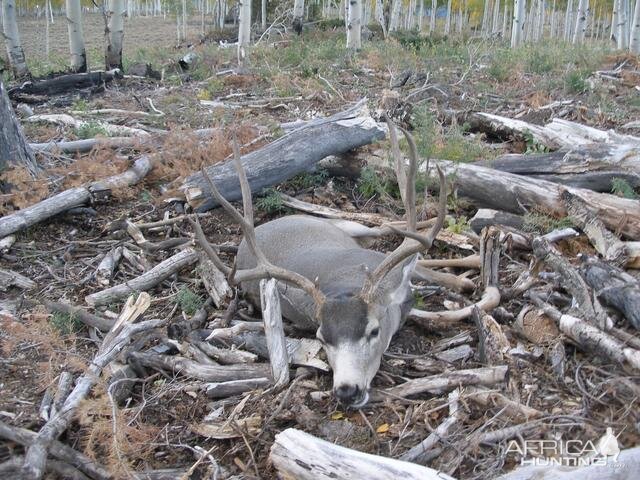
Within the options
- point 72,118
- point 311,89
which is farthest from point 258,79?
point 72,118

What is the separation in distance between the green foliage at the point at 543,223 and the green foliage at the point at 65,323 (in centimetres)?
389

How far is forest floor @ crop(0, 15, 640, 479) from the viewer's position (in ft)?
12.6

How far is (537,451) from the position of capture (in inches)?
136

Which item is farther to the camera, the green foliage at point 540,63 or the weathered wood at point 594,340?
the green foliage at point 540,63

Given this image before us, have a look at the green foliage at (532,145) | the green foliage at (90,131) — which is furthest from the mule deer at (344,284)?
the green foliage at (90,131)

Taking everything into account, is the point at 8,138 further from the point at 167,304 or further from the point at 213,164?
the point at 167,304

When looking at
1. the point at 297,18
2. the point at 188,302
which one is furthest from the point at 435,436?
the point at 297,18

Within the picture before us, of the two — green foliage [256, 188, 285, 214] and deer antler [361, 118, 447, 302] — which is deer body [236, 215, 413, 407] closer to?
deer antler [361, 118, 447, 302]

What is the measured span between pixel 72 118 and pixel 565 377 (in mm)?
8378

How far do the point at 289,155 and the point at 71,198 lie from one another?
7.53 feet

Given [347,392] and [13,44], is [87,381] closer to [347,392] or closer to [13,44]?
[347,392]

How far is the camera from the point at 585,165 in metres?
6.61

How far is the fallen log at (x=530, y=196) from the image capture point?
5.70 metres

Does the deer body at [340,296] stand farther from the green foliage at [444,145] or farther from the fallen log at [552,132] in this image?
the fallen log at [552,132]
